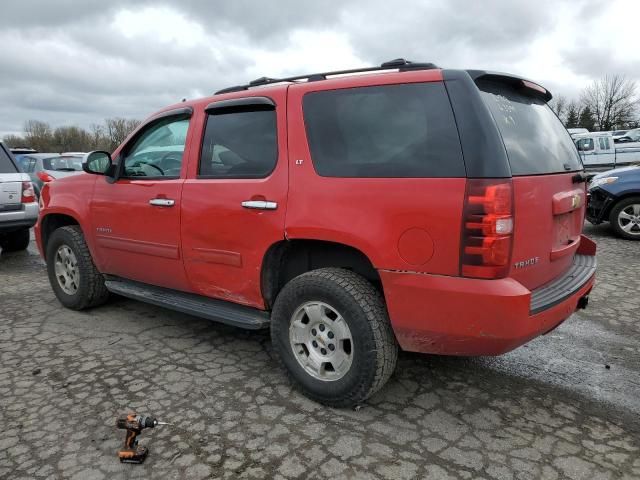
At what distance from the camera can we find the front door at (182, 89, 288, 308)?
303 cm

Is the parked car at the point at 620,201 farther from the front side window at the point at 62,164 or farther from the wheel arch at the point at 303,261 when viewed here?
the front side window at the point at 62,164

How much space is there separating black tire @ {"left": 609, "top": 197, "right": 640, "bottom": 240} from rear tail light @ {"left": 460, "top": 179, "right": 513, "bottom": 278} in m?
6.75

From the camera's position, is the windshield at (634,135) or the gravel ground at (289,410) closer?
→ the gravel ground at (289,410)

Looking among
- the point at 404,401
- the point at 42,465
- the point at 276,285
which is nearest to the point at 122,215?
the point at 276,285

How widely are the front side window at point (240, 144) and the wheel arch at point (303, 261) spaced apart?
491mm

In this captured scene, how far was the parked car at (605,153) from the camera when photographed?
18719 mm

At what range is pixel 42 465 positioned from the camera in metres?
2.39

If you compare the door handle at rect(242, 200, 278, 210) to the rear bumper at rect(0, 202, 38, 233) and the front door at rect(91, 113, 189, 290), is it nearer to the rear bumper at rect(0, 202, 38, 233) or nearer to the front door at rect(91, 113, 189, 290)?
the front door at rect(91, 113, 189, 290)

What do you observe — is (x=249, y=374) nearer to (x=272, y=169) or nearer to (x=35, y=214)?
(x=272, y=169)

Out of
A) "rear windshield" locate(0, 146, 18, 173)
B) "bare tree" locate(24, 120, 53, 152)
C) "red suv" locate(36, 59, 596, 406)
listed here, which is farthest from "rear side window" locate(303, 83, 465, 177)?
"bare tree" locate(24, 120, 53, 152)

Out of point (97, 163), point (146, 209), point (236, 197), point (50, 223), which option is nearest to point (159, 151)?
point (146, 209)

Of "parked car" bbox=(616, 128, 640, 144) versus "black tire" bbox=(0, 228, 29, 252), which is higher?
"parked car" bbox=(616, 128, 640, 144)

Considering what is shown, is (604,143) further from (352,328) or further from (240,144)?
(352,328)

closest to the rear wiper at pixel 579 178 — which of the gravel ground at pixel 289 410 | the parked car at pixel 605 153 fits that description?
the gravel ground at pixel 289 410
